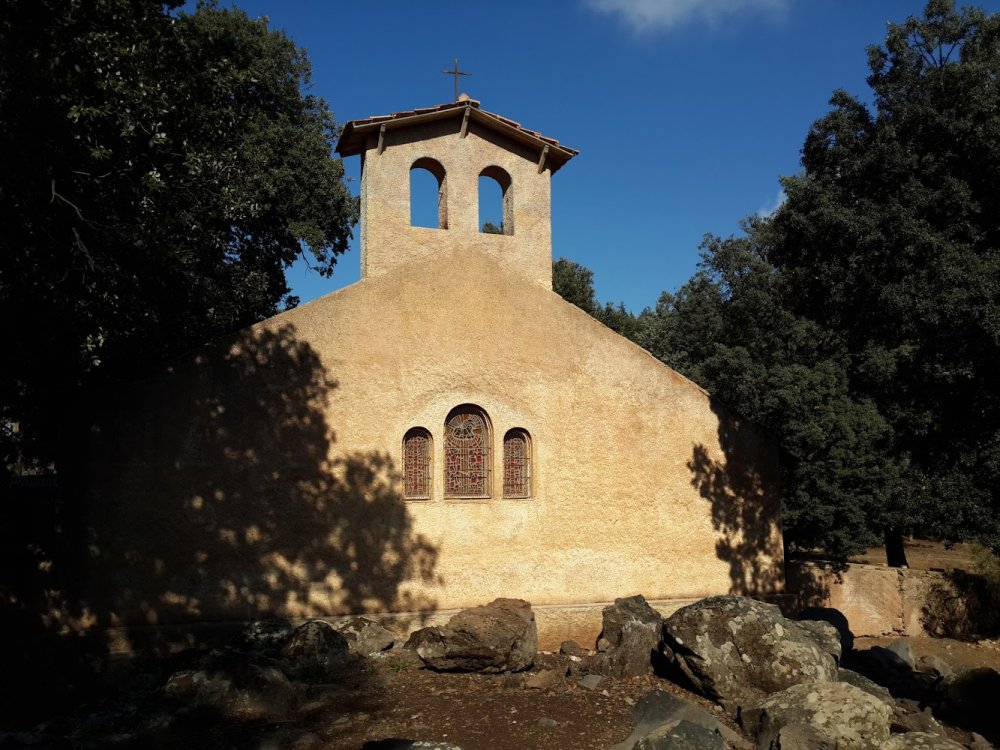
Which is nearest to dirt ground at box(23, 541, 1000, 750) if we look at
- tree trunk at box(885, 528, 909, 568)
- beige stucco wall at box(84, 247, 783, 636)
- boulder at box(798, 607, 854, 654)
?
beige stucco wall at box(84, 247, 783, 636)

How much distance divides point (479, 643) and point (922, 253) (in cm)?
1018

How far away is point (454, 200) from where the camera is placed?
15.3 metres

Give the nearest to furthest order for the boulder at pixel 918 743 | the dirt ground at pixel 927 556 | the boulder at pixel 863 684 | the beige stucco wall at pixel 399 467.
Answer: the boulder at pixel 918 743 → the boulder at pixel 863 684 → the beige stucco wall at pixel 399 467 → the dirt ground at pixel 927 556

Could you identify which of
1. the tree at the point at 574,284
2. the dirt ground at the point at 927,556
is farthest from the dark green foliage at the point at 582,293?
the dirt ground at the point at 927,556

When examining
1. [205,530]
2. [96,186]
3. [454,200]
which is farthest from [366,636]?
[454,200]

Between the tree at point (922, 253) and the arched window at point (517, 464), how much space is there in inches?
267

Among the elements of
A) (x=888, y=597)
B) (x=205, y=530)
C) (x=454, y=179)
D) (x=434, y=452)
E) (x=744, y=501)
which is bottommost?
(x=888, y=597)

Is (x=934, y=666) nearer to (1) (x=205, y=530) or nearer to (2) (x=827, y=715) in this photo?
(2) (x=827, y=715)

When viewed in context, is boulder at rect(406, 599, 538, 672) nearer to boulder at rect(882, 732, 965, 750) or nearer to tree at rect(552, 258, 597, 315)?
boulder at rect(882, 732, 965, 750)

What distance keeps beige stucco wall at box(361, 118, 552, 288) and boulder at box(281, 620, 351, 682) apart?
6.22 m

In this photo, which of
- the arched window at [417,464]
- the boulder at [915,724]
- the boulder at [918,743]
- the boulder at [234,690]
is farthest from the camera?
the arched window at [417,464]

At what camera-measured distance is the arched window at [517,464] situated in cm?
1436

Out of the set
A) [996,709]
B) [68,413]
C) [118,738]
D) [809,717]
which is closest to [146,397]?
[68,413]

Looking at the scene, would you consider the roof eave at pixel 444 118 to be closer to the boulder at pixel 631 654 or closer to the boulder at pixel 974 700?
the boulder at pixel 631 654
